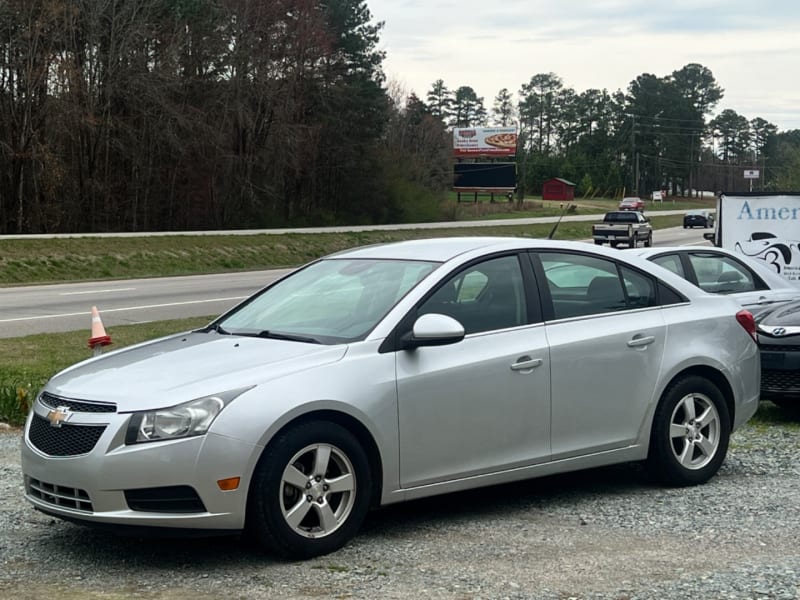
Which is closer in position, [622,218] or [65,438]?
[65,438]

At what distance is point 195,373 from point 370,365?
0.88 meters

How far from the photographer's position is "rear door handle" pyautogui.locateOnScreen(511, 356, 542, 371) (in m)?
6.06

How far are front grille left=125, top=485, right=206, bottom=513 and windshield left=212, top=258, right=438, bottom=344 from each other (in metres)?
1.12

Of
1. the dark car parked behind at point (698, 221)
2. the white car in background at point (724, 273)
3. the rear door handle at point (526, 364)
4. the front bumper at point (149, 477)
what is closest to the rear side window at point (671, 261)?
the white car in background at point (724, 273)

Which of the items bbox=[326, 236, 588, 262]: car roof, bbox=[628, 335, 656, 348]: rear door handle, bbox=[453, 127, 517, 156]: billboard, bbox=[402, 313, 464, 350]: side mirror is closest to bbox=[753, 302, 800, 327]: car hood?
bbox=[628, 335, 656, 348]: rear door handle

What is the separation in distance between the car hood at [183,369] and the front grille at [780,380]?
16.3 ft

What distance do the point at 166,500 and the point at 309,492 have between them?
684 millimetres

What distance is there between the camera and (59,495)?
17.0ft

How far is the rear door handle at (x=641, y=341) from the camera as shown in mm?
6633

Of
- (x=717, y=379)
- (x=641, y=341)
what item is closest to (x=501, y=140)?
(x=717, y=379)

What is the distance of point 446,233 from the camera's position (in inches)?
2181

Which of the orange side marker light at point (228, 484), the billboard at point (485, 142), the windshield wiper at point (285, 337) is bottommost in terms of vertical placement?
the orange side marker light at point (228, 484)

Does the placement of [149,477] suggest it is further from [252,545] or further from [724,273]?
[724,273]

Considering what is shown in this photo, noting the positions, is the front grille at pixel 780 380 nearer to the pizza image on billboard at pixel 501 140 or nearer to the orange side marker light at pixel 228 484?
the orange side marker light at pixel 228 484
